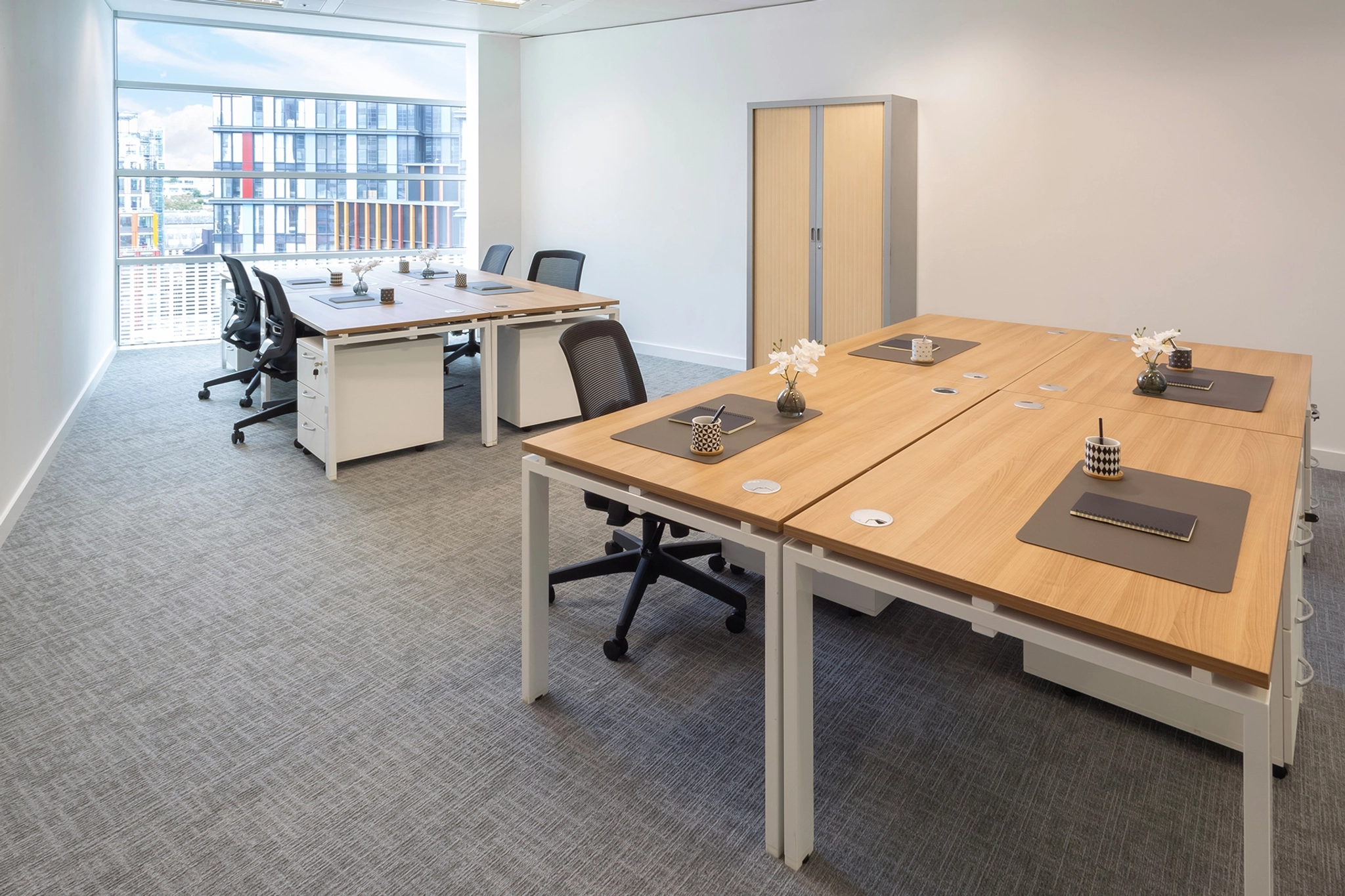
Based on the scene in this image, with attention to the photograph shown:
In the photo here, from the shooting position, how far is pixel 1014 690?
8.84 ft

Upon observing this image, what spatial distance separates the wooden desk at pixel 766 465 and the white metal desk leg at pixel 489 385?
2.22m

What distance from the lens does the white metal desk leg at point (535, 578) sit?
98.3 inches

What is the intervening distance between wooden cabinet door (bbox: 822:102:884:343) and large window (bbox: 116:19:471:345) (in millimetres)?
4866

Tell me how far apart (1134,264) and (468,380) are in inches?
187

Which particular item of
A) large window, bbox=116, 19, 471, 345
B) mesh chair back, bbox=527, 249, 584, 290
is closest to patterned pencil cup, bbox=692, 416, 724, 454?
mesh chair back, bbox=527, 249, 584, 290

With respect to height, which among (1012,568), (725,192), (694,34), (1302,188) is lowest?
(1012,568)

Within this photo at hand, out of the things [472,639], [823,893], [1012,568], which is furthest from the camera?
[472,639]

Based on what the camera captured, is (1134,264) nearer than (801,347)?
No

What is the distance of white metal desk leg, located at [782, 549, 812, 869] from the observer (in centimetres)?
191

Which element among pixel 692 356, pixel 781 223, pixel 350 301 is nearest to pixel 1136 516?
pixel 350 301

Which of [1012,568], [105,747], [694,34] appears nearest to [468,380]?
[694,34]

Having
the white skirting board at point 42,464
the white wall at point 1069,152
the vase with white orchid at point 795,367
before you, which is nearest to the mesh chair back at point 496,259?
the white wall at point 1069,152

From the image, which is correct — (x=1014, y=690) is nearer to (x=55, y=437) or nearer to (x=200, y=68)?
(x=55, y=437)

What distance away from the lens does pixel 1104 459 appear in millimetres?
2146
